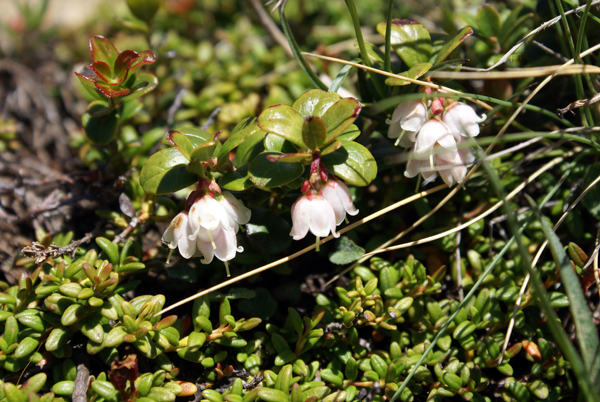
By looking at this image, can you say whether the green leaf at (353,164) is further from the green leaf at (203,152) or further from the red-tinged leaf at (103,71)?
the red-tinged leaf at (103,71)

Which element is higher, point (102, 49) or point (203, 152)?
point (102, 49)

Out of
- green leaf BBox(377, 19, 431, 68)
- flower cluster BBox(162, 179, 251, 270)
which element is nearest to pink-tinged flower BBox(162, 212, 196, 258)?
flower cluster BBox(162, 179, 251, 270)

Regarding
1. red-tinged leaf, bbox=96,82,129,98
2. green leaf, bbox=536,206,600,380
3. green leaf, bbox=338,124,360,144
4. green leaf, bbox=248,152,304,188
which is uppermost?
red-tinged leaf, bbox=96,82,129,98

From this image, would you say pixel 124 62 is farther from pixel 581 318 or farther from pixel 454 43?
pixel 581 318

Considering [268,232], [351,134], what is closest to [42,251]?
[268,232]

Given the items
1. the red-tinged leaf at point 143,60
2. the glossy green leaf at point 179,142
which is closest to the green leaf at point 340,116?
the glossy green leaf at point 179,142

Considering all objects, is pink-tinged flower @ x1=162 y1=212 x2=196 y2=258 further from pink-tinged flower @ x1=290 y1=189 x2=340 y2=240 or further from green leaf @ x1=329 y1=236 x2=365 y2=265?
green leaf @ x1=329 y1=236 x2=365 y2=265

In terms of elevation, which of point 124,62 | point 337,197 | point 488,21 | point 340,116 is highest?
point 124,62
